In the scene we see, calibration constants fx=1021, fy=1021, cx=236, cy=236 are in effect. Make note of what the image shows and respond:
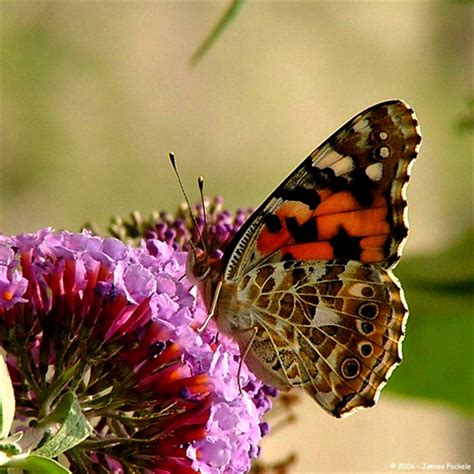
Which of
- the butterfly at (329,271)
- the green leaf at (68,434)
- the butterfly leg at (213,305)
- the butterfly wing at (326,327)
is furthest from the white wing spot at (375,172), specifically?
the green leaf at (68,434)

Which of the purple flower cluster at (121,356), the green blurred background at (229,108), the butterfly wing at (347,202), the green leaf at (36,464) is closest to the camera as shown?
the green leaf at (36,464)

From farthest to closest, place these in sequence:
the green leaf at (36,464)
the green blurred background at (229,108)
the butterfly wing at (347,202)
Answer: the green blurred background at (229,108)
the butterfly wing at (347,202)
the green leaf at (36,464)

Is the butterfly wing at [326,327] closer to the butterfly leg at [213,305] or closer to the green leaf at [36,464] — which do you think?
the butterfly leg at [213,305]

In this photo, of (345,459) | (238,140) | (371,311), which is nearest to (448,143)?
(238,140)

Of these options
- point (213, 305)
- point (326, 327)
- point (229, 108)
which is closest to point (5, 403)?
point (213, 305)

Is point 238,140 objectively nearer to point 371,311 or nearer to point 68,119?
point 68,119
